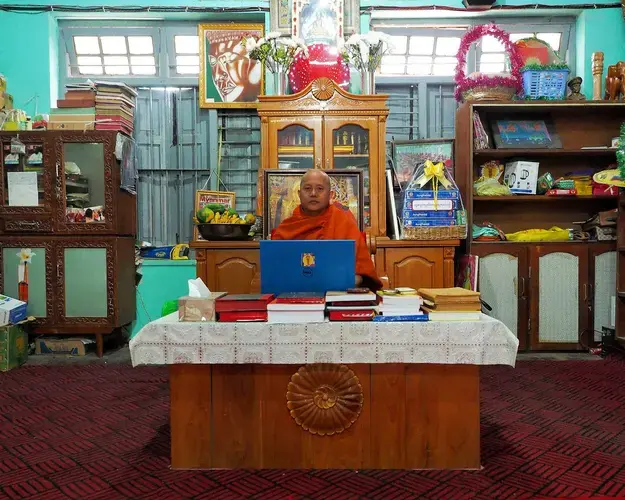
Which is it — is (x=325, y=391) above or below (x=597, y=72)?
below

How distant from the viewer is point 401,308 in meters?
1.96

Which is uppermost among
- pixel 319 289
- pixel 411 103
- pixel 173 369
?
pixel 411 103

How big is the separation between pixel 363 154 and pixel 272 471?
257 cm

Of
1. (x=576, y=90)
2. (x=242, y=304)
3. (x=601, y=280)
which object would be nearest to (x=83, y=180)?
(x=242, y=304)

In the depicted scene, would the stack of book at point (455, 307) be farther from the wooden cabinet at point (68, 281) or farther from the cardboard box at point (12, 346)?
the cardboard box at point (12, 346)

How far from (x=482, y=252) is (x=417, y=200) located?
79cm

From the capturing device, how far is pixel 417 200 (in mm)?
3914

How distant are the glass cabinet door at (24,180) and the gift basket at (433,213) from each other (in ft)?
9.83

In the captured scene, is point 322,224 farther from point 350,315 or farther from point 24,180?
point 24,180

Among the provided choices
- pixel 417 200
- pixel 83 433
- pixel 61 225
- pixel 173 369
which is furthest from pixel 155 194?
pixel 173 369

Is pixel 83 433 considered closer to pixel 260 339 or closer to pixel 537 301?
pixel 260 339

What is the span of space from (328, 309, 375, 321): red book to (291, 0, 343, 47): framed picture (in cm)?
299

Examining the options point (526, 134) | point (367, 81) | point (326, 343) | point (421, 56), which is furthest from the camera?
point (421, 56)

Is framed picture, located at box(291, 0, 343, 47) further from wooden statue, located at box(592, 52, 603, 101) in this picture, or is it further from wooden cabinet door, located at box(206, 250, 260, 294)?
wooden statue, located at box(592, 52, 603, 101)
